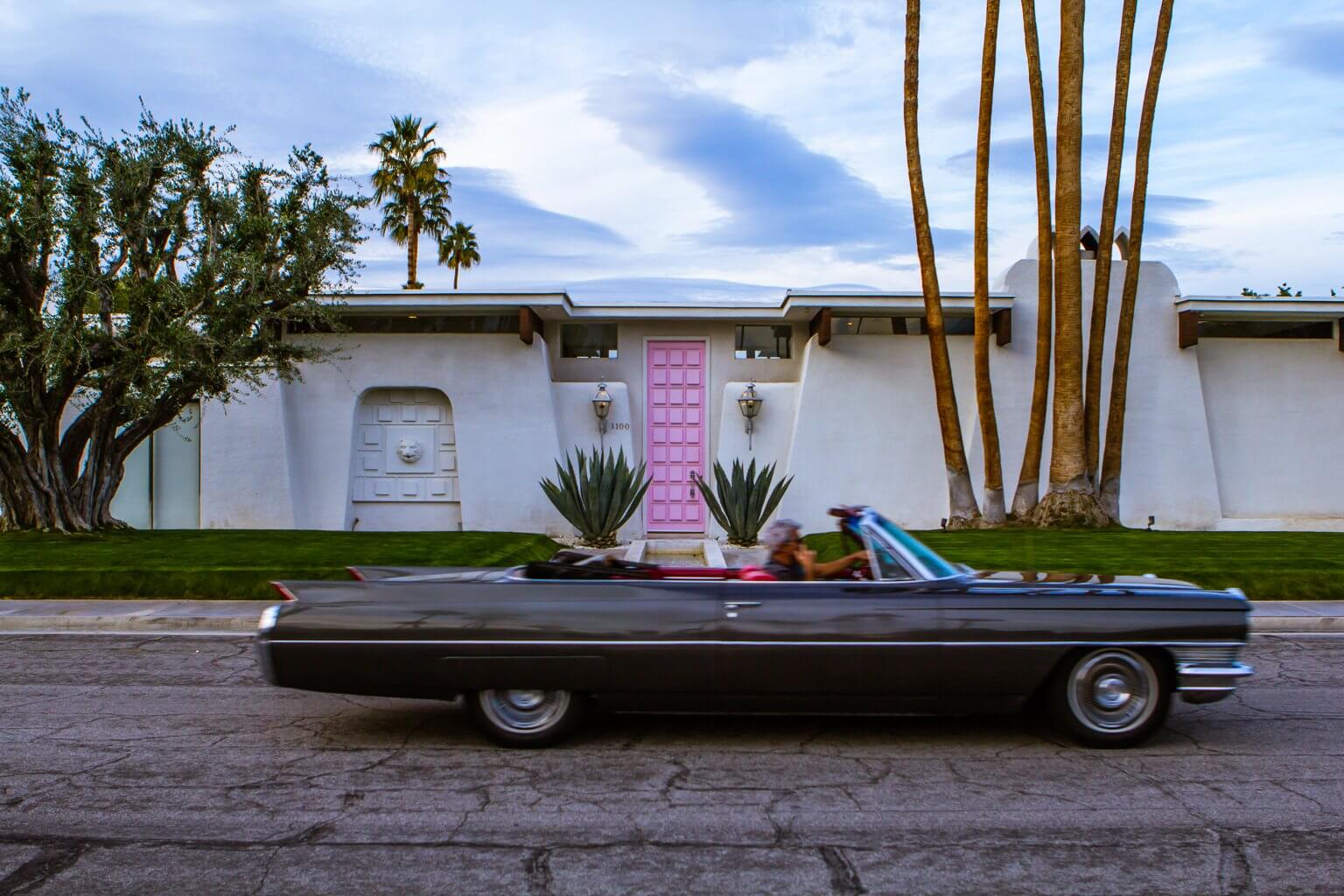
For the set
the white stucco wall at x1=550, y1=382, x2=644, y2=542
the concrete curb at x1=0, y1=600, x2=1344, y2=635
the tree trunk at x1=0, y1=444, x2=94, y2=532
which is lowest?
the concrete curb at x1=0, y1=600, x2=1344, y2=635

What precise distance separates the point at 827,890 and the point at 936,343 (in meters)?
14.4

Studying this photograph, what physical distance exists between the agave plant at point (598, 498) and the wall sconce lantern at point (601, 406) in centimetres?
220

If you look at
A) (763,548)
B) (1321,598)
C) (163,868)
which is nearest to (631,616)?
(163,868)

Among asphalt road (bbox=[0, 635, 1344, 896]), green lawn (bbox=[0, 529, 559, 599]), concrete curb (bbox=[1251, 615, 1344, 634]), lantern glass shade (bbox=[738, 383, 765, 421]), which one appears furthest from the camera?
lantern glass shade (bbox=[738, 383, 765, 421])

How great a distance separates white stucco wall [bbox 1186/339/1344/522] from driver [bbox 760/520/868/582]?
1588cm

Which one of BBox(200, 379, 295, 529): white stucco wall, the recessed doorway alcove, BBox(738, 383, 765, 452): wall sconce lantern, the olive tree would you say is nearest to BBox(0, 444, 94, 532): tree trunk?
the olive tree

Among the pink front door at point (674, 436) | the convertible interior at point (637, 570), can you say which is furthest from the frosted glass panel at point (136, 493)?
the convertible interior at point (637, 570)

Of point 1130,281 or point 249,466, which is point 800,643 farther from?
point 249,466

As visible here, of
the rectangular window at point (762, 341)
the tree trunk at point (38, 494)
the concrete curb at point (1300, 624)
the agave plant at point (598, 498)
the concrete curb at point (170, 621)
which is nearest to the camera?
the concrete curb at point (170, 621)

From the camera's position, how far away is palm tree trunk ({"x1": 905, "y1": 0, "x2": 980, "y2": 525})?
1731 centimetres

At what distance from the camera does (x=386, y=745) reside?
5.96m

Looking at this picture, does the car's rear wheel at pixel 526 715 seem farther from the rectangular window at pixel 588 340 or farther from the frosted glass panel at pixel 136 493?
the frosted glass panel at pixel 136 493

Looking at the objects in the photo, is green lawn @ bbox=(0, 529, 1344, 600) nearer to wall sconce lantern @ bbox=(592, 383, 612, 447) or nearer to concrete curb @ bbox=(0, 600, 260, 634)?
concrete curb @ bbox=(0, 600, 260, 634)

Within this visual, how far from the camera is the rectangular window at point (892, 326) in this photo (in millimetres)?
19328
